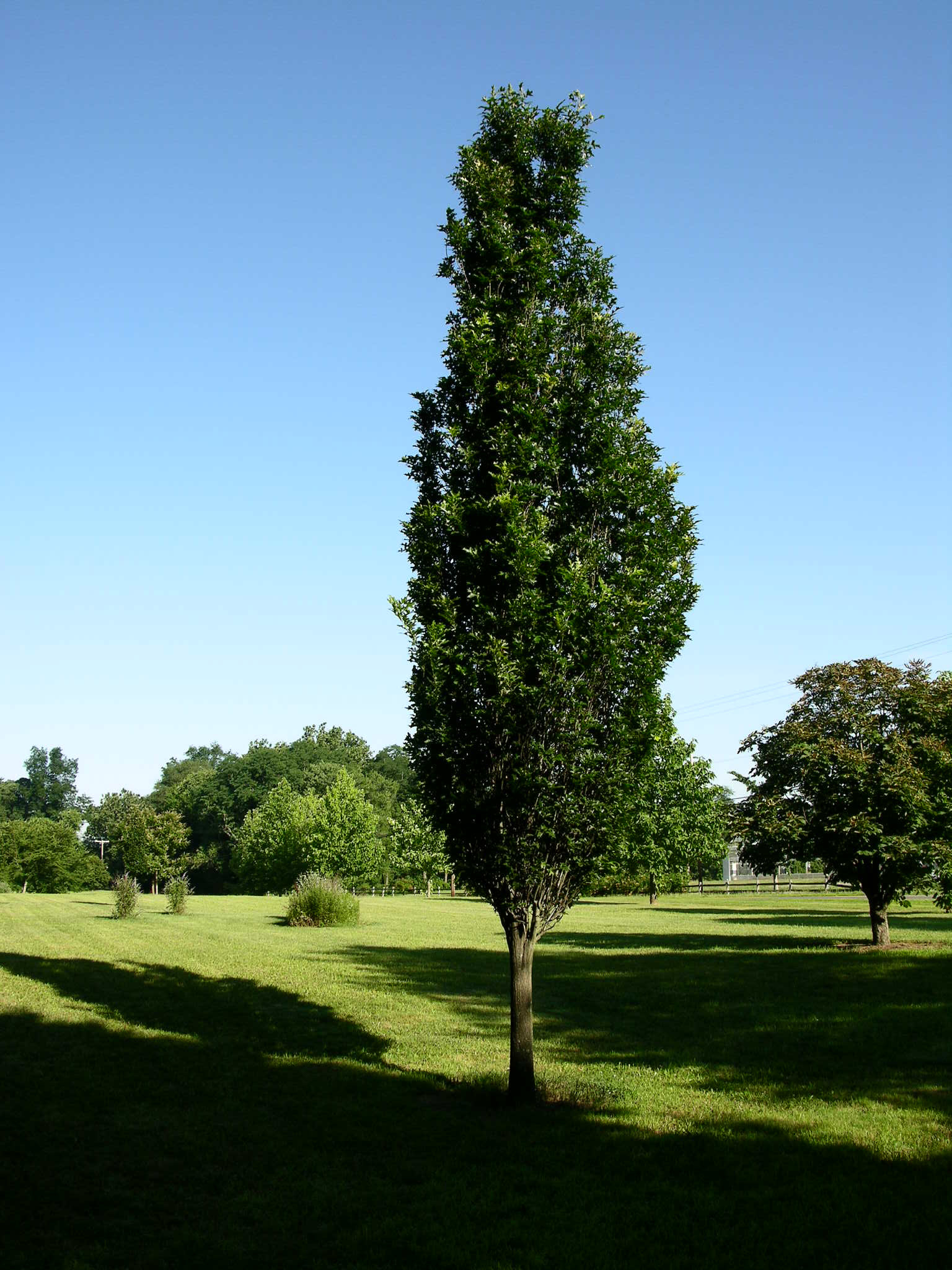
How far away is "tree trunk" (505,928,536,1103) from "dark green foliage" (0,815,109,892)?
74.1 m

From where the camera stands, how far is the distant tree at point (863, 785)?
22.2 meters

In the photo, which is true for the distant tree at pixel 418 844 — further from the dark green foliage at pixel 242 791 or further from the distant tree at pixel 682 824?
the dark green foliage at pixel 242 791

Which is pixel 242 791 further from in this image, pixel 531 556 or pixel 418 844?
pixel 531 556

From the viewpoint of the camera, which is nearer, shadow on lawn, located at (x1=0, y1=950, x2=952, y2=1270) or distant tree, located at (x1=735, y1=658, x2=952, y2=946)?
shadow on lawn, located at (x1=0, y1=950, x2=952, y2=1270)

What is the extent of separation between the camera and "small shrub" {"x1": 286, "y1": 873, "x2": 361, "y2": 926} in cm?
3984

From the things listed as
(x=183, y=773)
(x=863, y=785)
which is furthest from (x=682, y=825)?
Result: (x=183, y=773)

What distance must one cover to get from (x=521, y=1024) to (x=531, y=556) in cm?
549

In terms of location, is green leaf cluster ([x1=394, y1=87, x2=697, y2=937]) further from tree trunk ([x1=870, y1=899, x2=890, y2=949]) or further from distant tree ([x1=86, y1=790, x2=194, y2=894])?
distant tree ([x1=86, y1=790, x2=194, y2=894])

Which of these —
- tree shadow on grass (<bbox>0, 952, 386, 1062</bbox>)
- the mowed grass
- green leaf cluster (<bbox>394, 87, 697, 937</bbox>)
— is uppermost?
green leaf cluster (<bbox>394, 87, 697, 937</bbox>)

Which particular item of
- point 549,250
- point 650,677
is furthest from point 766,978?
point 549,250

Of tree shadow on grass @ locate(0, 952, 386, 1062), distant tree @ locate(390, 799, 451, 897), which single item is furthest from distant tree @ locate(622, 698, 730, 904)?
tree shadow on grass @ locate(0, 952, 386, 1062)

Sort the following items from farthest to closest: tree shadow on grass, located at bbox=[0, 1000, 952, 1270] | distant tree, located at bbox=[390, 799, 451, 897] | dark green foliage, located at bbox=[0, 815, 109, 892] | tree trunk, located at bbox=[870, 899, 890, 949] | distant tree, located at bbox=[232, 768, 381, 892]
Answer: dark green foliage, located at bbox=[0, 815, 109, 892] → distant tree, located at bbox=[232, 768, 381, 892] → tree trunk, located at bbox=[870, 899, 890, 949] → distant tree, located at bbox=[390, 799, 451, 897] → tree shadow on grass, located at bbox=[0, 1000, 952, 1270]

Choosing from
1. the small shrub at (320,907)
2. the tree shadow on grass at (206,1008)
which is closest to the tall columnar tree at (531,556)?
the tree shadow on grass at (206,1008)

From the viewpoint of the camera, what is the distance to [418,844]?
19.9m
